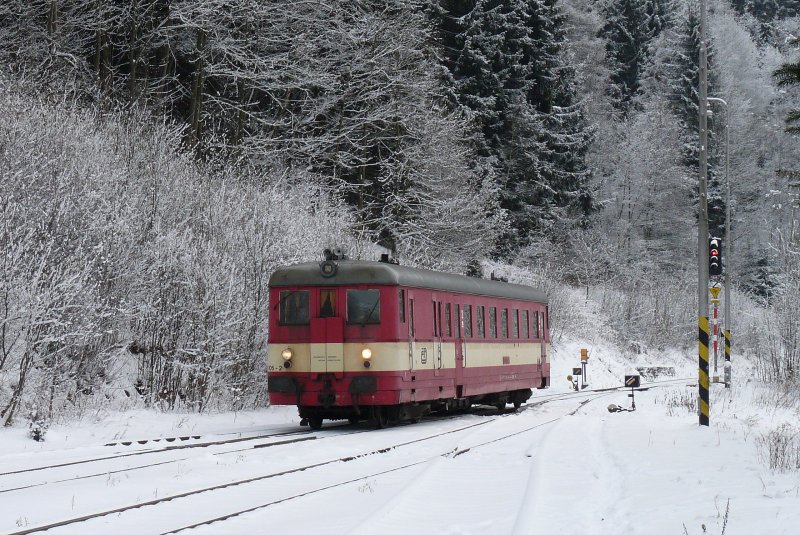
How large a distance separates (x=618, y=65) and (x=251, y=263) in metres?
57.4

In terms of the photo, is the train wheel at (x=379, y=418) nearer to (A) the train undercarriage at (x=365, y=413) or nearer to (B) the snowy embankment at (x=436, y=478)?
(A) the train undercarriage at (x=365, y=413)

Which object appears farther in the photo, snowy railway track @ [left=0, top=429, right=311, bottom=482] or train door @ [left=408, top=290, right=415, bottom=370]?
train door @ [left=408, top=290, right=415, bottom=370]

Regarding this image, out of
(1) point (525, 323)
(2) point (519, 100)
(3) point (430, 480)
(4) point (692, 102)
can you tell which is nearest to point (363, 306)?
(3) point (430, 480)

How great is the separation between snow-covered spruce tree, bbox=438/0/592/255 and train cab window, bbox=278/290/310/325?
30148 millimetres

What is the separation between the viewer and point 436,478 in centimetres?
1112

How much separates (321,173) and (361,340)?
710 inches

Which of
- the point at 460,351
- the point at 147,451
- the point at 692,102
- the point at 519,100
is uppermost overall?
the point at 692,102

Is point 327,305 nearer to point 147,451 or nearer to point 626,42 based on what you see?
point 147,451

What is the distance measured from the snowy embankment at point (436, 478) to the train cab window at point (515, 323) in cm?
499

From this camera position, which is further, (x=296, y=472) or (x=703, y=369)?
(x=703, y=369)

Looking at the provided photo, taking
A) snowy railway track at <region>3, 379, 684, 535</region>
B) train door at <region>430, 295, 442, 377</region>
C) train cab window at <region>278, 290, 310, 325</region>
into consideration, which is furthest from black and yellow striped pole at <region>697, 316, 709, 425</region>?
train cab window at <region>278, 290, 310, 325</region>

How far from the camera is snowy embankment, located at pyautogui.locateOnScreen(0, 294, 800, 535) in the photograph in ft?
27.3

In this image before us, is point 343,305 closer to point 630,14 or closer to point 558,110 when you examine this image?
point 558,110

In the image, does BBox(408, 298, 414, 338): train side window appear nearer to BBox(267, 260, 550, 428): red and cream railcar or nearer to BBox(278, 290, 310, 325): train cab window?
BBox(267, 260, 550, 428): red and cream railcar
